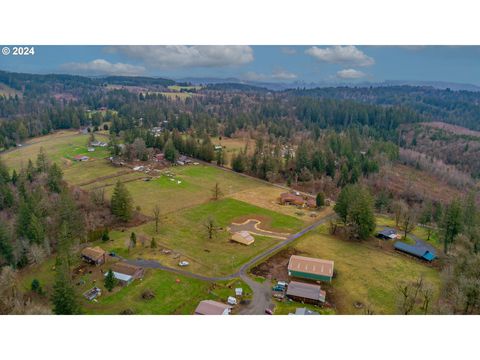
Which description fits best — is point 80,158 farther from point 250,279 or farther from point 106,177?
point 250,279

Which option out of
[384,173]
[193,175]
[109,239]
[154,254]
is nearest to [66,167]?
[193,175]

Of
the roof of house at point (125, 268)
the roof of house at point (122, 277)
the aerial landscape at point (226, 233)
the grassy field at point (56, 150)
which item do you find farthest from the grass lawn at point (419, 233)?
the grassy field at point (56, 150)

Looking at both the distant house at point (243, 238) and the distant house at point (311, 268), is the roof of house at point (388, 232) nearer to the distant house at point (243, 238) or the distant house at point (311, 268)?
the distant house at point (311, 268)

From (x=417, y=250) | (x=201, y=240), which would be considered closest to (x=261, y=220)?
(x=201, y=240)

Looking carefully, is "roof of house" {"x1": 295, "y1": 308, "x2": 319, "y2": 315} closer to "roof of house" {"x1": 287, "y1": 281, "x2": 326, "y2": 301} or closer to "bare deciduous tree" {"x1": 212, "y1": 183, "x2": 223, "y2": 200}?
"roof of house" {"x1": 287, "y1": 281, "x2": 326, "y2": 301}

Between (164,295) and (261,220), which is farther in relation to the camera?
(261,220)

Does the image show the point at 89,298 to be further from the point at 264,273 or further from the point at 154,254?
the point at 264,273
